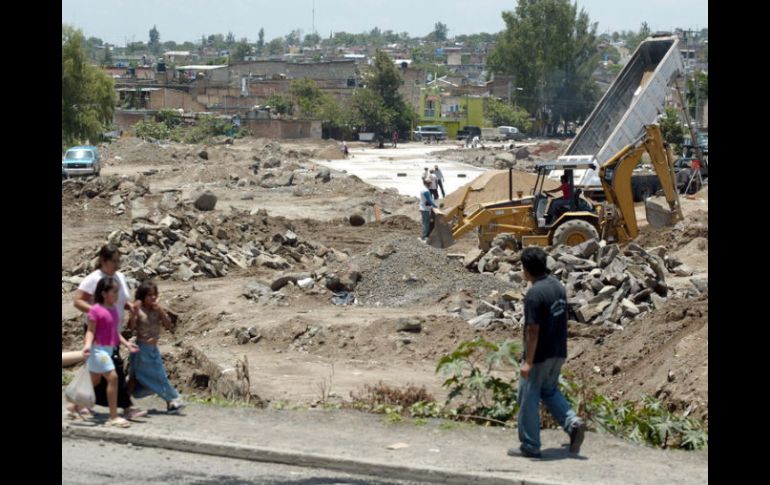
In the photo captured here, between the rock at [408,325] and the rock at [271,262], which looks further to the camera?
the rock at [271,262]

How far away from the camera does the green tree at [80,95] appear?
64562 mm

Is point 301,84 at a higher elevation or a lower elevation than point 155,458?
higher

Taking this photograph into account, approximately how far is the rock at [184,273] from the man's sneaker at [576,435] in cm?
1623

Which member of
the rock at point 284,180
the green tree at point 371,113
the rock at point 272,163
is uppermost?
the green tree at point 371,113

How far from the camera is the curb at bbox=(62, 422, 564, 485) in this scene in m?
9.36

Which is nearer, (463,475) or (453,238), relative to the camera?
(463,475)

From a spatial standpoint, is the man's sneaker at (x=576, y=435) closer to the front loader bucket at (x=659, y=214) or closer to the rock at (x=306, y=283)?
the rock at (x=306, y=283)

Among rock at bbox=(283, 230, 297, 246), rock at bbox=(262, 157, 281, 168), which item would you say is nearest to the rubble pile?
rock at bbox=(283, 230, 297, 246)

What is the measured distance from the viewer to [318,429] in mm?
10688

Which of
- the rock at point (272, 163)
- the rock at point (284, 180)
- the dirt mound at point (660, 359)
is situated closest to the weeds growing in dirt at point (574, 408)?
the dirt mound at point (660, 359)

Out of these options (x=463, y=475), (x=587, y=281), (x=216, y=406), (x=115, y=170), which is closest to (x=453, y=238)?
(x=587, y=281)
